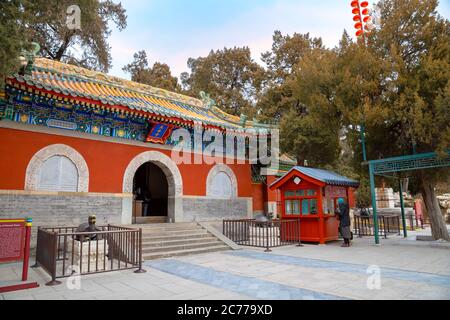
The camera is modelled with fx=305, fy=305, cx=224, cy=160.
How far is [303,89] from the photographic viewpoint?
11.5 meters

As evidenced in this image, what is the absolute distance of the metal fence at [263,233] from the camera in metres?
9.87

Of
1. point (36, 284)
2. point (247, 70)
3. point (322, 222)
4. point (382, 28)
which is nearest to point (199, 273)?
point (36, 284)

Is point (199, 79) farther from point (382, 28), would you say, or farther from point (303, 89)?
point (382, 28)

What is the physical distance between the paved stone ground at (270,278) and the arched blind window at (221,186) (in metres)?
4.62

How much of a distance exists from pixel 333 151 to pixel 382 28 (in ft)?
21.3

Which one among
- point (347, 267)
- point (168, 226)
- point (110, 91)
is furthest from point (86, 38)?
point (347, 267)

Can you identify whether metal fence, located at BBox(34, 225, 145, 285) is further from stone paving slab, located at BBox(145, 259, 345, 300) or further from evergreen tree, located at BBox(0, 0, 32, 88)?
evergreen tree, located at BBox(0, 0, 32, 88)

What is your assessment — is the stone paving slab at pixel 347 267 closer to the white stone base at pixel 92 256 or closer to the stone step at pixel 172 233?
the stone step at pixel 172 233

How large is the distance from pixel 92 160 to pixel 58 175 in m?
1.05

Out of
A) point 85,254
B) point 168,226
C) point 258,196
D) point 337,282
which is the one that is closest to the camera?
point 337,282

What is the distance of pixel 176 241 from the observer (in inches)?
344

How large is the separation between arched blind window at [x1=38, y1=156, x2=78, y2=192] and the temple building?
25 millimetres

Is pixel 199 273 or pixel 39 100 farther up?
pixel 39 100

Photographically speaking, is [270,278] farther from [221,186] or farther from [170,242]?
[221,186]
